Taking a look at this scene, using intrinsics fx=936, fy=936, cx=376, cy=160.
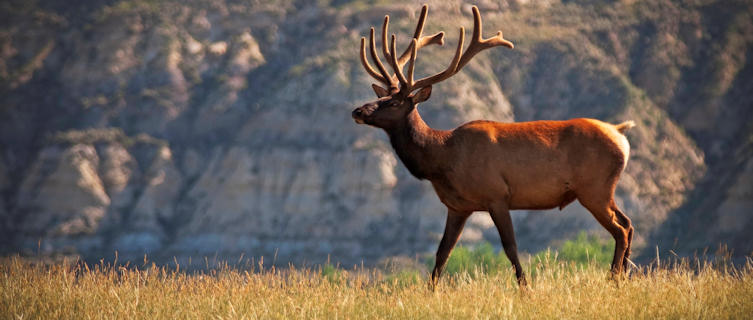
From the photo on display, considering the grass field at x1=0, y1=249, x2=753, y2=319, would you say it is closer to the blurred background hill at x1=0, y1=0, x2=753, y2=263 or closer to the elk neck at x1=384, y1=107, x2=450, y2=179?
the elk neck at x1=384, y1=107, x2=450, y2=179

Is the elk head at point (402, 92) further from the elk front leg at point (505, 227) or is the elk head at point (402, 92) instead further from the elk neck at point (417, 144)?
the elk front leg at point (505, 227)

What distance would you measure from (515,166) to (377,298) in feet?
6.80

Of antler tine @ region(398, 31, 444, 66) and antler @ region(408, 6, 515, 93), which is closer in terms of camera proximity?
antler @ region(408, 6, 515, 93)

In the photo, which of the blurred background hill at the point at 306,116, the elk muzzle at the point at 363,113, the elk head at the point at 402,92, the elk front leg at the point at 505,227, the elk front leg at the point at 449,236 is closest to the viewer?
the elk front leg at the point at 505,227

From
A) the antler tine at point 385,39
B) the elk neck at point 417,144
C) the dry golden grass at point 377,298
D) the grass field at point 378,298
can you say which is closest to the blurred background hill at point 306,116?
the antler tine at point 385,39

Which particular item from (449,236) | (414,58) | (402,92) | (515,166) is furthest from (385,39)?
(449,236)

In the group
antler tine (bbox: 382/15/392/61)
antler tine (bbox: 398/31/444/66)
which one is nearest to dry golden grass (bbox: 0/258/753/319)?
antler tine (bbox: 382/15/392/61)

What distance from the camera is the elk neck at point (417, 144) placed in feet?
34.4

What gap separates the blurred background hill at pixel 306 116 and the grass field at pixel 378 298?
48.8 m

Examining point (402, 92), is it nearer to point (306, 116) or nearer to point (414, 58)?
point (414, 58)

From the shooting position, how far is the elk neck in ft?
34.4

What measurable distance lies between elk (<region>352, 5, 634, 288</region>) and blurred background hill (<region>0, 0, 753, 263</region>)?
49.0m

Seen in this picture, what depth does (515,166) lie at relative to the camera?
10188 mm

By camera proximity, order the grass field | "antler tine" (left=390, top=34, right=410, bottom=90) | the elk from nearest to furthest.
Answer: the grass field
the elk
"antler tine" (left=390, top=34, right=410, bottom=90)
